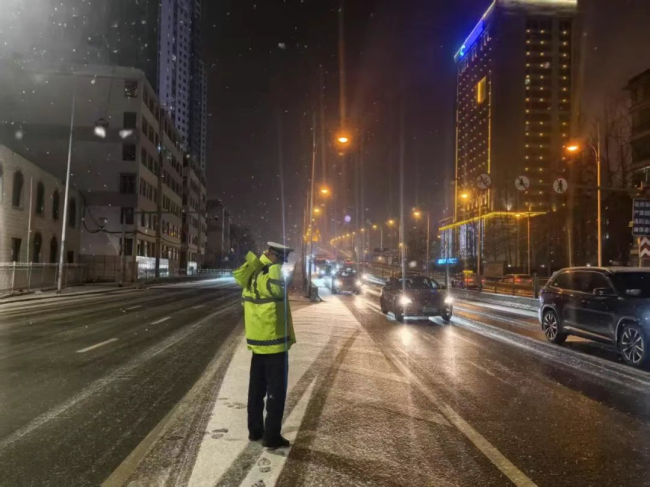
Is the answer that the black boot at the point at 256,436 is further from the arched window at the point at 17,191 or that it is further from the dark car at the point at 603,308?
the arched window at the point at 17,191

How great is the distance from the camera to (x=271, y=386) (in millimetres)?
4809

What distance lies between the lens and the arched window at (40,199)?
3947 cm

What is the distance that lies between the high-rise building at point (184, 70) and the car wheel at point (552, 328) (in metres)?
125

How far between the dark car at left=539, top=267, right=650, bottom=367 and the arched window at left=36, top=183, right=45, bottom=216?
125 ft

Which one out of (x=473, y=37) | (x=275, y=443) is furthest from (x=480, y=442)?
(x=473, y=37)

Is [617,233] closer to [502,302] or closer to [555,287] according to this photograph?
[502,302]

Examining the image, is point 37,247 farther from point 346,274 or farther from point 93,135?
point 346,274

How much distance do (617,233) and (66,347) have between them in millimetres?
70462

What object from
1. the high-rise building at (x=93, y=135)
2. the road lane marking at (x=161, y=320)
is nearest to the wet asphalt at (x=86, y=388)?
the road lane marking at (x=161, y=320)

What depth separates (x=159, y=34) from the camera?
120250mm

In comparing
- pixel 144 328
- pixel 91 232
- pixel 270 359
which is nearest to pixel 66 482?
pixel 270 359

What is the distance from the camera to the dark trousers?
481cm

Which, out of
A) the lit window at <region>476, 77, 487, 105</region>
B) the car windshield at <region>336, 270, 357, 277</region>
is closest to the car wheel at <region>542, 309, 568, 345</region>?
the car windshield at <region>336, 270, 357, 277</region>

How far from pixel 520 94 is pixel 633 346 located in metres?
127
